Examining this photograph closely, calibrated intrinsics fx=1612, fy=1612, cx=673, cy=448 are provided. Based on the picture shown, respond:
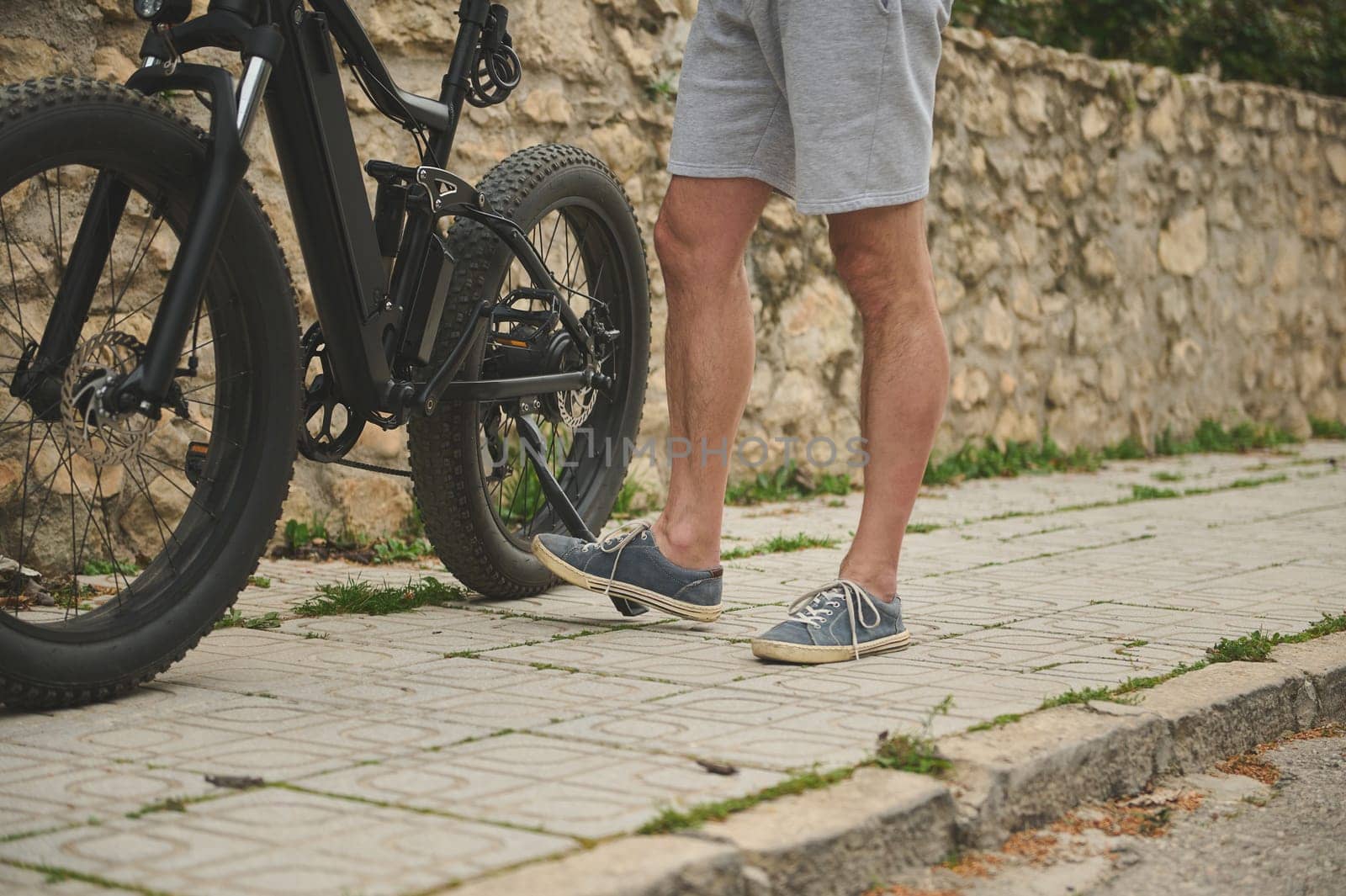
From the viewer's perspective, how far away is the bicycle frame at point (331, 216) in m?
2.53

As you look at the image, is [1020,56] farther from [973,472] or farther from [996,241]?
[973,472]

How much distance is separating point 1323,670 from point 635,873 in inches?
72.4

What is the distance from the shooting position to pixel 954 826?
7.13 feet

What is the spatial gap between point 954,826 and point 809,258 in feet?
13.9

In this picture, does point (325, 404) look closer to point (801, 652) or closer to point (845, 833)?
point (801, 652)

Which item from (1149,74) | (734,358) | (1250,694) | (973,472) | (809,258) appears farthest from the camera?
(1149,74)

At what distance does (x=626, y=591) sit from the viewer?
333 cm

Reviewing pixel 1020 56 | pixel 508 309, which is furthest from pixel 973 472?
pixel 508 309

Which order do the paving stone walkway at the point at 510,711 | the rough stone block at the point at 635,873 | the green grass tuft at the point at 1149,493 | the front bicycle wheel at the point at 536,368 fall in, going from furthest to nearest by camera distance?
the green grass tuft at the point at 1149,493, the front bicycle wheel at the point at 536,368, the paving stone walkway at the point at 510,711, the rough stone block at the point at 635,873

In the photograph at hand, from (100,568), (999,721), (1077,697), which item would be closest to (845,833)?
(999,721)

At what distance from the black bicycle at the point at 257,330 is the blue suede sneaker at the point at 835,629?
2.62ft

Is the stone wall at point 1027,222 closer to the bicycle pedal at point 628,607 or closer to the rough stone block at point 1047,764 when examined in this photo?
the bicycle pedal at point 628,607

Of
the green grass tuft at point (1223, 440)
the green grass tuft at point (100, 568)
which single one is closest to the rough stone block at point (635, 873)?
the green grass tuft at point (100, 568)

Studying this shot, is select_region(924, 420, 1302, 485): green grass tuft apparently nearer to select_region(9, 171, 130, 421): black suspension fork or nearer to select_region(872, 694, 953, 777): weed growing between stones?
select_region(872, 694, 953, 777): weed growing between stones
